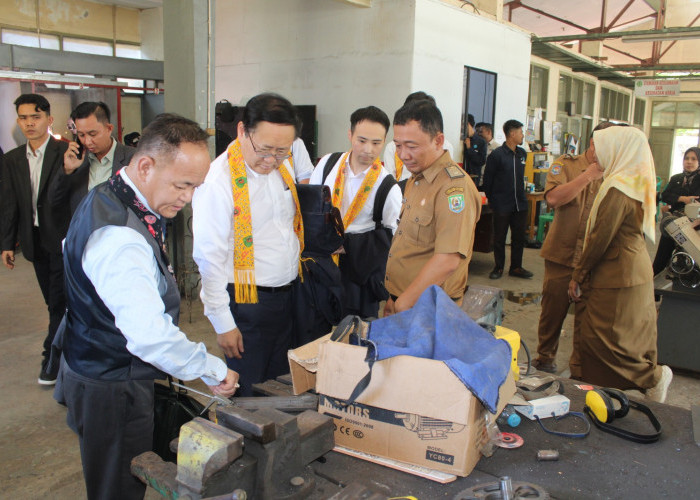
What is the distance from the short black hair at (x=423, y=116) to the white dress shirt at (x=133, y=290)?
1.06 m

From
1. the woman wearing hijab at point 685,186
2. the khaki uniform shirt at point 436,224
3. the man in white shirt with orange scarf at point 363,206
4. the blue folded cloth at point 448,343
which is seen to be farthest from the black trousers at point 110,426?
the woman wearing hijab at point 685,186

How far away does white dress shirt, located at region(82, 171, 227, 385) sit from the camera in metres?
1.26

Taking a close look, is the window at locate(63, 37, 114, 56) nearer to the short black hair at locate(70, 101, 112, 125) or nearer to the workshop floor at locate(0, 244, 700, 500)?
the workshop floor at locate(0, 244, 700, 500)

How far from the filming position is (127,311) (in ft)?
4.13

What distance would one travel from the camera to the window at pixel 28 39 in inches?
328

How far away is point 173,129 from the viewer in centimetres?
135

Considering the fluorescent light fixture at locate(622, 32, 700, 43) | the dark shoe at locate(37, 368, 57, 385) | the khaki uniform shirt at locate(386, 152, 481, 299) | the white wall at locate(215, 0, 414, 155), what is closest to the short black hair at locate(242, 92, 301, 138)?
the khaki uniform shirt at locate(386, 152, 481, 299)

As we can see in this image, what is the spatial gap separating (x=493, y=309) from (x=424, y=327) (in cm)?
106

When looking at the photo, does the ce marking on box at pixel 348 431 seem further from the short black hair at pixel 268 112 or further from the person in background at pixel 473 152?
the person in background at pixel 473 152

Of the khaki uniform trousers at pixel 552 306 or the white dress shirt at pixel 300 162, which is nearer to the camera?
the khaki uniform trousers at pixel 552 306

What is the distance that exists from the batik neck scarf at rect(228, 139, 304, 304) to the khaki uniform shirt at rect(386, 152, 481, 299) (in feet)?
1.90

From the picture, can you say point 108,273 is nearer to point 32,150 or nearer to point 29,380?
point 32,150

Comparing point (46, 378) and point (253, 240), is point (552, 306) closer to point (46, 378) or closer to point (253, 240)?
point (253, 240)

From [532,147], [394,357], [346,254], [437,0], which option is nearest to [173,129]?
[394,357]
